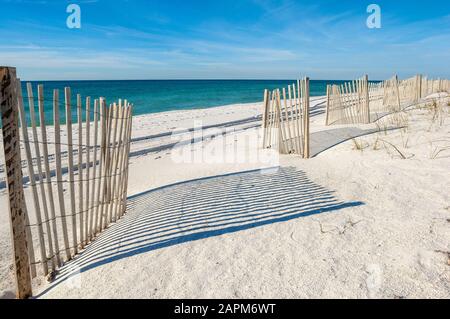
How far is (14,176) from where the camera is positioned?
7.49 feet

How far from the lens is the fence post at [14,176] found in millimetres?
2193

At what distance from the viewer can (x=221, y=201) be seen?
4.02 meters

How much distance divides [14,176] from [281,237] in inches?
88.6

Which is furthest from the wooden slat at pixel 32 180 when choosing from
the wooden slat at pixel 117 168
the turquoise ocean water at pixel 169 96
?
the wooden slat at pixel 117 168

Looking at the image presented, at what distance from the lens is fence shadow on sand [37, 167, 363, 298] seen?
299cm

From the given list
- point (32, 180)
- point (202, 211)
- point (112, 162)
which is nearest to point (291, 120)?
point (202, 211)

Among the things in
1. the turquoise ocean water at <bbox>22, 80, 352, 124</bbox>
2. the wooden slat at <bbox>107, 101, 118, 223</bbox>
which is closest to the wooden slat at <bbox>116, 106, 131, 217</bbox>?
the wooden slat at <bbox>107, 101, 118, 223</bbox>

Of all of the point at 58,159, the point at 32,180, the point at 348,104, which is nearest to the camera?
the point at 32,180

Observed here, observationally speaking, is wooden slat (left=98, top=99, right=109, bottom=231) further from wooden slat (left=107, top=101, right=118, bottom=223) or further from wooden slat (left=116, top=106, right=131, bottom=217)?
wooden slat (left=116, top=106, right=131, bottom=217)

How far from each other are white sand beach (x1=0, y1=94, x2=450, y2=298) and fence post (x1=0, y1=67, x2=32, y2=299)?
25cm

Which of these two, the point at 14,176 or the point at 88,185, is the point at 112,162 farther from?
the point at 14,176
